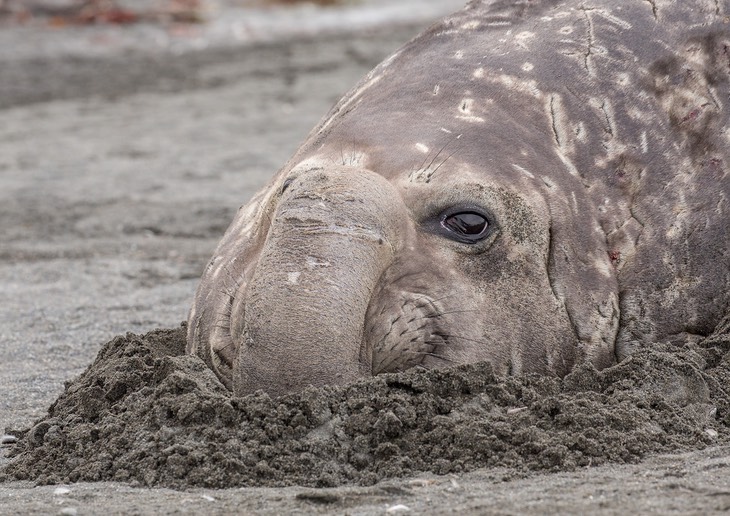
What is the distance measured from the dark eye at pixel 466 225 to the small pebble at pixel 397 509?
44.1 inches

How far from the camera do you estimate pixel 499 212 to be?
4.64m

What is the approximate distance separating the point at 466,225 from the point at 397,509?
1186 mm

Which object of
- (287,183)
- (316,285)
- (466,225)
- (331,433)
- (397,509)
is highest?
(287,183)

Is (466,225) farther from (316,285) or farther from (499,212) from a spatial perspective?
(316,285)

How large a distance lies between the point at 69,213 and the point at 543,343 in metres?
5.58

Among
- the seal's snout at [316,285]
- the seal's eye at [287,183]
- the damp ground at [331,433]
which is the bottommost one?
the damp ground at [331,433]

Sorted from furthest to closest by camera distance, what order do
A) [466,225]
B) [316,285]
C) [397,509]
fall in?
[466,225]
[316,285]
[397,509]

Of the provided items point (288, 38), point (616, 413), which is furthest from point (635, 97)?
point (288, 38)

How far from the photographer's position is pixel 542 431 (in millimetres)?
4164

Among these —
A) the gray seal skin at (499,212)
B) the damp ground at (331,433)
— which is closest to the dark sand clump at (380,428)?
the damp ground at (331,433)

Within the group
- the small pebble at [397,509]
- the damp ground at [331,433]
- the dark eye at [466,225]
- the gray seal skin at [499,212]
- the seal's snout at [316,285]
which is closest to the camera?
the small pebble at [397,509]

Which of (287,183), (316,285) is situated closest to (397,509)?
(316,285)

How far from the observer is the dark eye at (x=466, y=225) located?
4.59 m

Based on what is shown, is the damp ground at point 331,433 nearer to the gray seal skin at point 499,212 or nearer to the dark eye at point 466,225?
the gray seal skin at point 499,212
